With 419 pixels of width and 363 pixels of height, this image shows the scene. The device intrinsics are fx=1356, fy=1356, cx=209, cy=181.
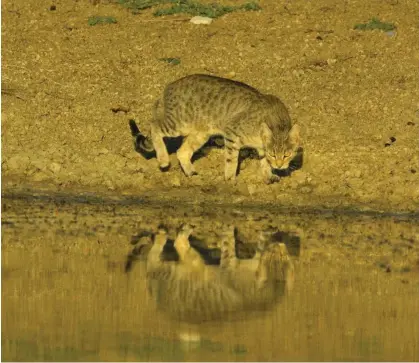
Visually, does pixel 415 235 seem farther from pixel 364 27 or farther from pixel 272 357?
pixel 364 27

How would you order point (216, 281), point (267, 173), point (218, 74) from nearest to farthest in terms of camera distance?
point (216, 281), point (267, 173), point (218, 74)

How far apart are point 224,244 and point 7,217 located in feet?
8.16

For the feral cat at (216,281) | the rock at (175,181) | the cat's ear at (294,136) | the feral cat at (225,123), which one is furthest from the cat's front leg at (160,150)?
the feral cat at (216,281)

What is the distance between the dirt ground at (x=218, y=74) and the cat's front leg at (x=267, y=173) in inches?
4.6

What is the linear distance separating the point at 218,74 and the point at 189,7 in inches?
118

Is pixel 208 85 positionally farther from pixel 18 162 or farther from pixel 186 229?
pixel 186 229

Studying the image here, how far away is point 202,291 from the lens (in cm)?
1063

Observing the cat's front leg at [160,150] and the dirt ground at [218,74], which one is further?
the cat's front leg at [160,150]

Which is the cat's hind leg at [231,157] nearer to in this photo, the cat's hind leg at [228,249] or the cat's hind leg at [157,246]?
the cat's hind leg at [228,249]

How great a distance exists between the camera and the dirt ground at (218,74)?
613 inches

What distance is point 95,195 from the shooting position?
15258mm

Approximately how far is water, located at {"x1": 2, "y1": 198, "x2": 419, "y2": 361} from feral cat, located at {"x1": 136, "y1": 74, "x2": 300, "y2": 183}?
1.12 m

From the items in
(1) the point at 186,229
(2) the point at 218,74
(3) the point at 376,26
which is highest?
(3) the point at 376,26

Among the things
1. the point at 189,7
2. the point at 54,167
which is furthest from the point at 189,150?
the point at 189,7
